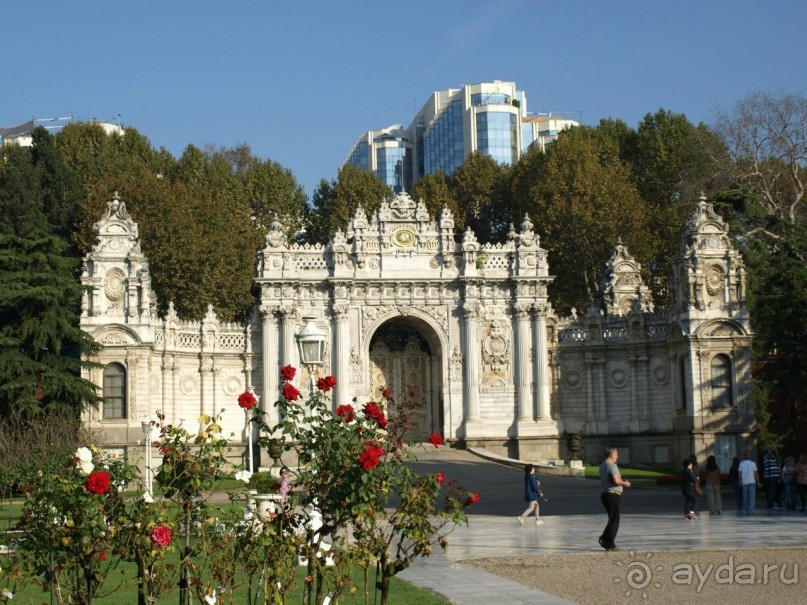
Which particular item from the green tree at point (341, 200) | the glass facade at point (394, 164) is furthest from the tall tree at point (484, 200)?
the glass facade at point (394, 164)

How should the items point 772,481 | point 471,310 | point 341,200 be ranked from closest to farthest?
1. point 772,481
2. point 471,310
3. point 341,200

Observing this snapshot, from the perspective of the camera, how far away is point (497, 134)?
403 ft

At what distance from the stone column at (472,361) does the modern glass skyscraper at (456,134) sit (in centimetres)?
6275

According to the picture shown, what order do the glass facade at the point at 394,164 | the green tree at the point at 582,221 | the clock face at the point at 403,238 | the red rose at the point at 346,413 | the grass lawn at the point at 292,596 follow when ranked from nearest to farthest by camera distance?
the red rose at the point at 346,413
the grass lawn at the point at 292,596
the clock face at the point at 403,238
the green tree at the point at 582,221
the glass facade at the point at 394,164

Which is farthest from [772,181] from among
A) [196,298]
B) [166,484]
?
[166,484]

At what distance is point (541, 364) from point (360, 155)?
101781 mm

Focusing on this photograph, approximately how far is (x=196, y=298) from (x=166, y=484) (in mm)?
42540

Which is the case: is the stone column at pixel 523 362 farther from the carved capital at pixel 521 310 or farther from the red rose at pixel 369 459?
the red rose at pixel 369 459

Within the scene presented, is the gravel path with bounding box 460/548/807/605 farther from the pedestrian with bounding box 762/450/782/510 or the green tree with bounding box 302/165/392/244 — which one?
the green tree with bounding box 302/165/392/244

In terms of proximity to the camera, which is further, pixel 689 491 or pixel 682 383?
pixel 682 383

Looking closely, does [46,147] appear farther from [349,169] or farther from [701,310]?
[701,310]

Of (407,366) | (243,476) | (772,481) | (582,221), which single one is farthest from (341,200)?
(243,476)

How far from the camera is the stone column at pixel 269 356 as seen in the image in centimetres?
4750

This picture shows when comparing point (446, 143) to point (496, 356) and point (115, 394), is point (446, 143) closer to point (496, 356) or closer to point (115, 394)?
point (496, 356)
